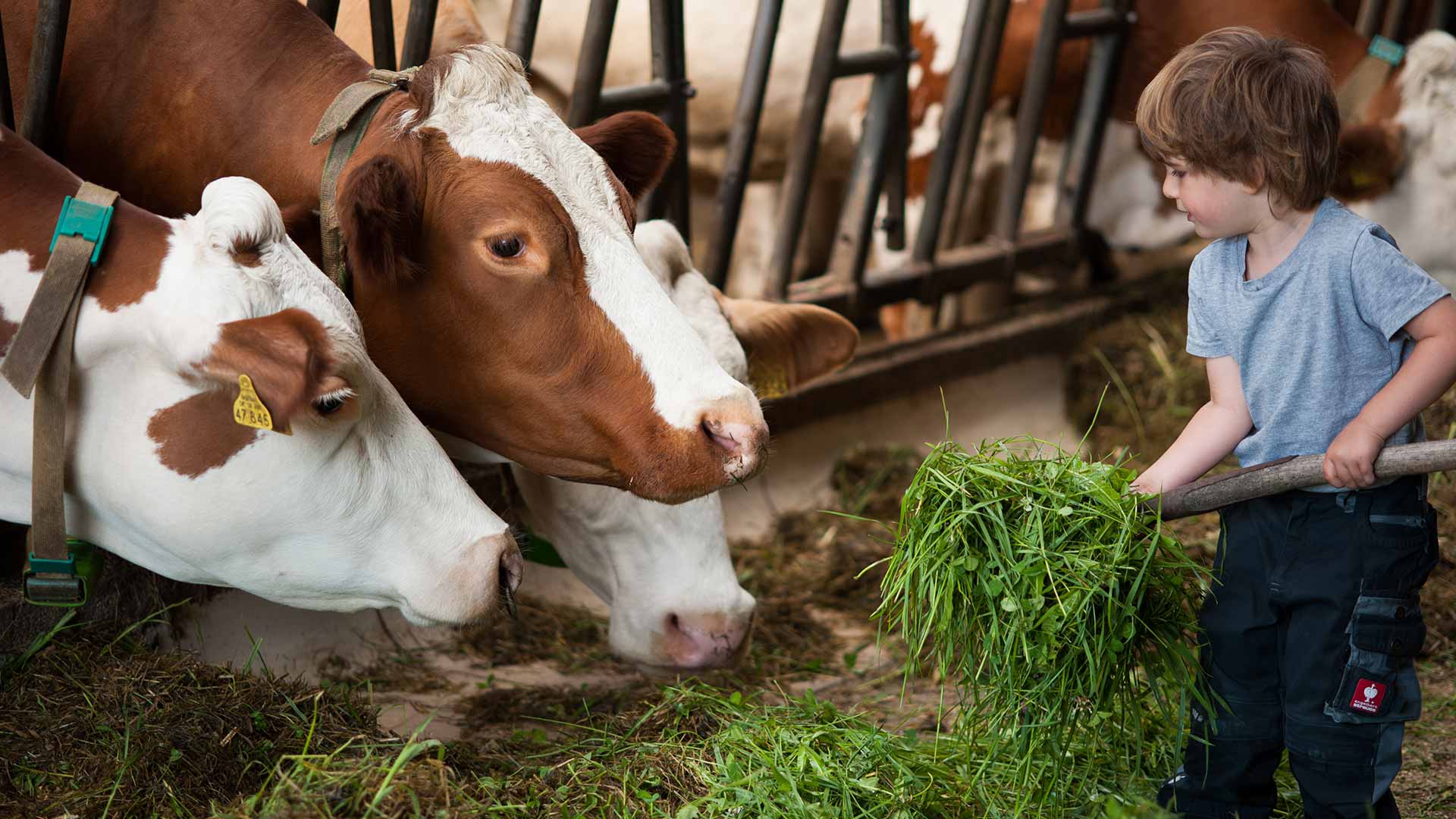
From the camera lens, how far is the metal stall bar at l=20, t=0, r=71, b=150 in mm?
2494

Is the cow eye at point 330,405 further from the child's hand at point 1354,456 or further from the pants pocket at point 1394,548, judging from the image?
the pants pocket at point 1394,548

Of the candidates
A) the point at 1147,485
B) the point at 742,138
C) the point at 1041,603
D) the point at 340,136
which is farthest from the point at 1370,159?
the point at 340,136

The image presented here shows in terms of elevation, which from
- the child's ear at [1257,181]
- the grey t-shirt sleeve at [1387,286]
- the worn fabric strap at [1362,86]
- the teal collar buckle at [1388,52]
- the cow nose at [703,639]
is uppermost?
the child's ear at [1257,181]

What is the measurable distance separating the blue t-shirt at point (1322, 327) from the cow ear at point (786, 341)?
115 centimetres

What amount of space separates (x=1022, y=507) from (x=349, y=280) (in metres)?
1.22

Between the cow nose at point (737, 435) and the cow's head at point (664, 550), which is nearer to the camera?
the cow nose at point (737, 435)

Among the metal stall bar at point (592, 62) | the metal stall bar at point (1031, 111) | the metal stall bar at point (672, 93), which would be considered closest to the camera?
the metal stall bar at point (592, 62)

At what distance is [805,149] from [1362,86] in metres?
2.00

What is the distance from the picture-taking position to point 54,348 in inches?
76.9

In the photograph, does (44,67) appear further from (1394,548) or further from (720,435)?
(1394,548)

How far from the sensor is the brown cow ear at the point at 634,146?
2.78m

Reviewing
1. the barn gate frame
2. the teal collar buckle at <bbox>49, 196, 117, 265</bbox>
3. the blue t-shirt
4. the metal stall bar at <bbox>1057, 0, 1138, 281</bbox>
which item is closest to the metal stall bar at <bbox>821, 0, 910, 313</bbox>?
the barn gate frame

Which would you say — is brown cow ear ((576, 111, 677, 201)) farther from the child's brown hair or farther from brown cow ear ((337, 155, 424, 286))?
the child's brown hair

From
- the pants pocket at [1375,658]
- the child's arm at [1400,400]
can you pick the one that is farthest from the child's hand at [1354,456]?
the pants pocket at [1375,658]
